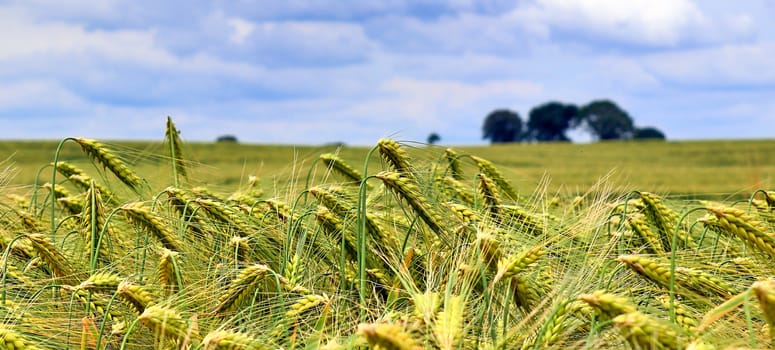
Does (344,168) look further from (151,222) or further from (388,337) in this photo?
(388,337)

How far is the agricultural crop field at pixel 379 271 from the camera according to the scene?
2031mm

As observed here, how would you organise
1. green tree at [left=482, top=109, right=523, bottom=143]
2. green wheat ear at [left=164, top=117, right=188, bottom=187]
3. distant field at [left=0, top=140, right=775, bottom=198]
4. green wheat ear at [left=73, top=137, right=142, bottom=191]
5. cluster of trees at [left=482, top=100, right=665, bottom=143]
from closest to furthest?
green wheat ear at [left=73, top=137, right=142, bottom=191] < green wheat ear at [left=164, top=117, right=188, bottom=187] < distant field at [left=0, top=140, right=775, bottom=198] < cluster of trees at [left=482, top=100, right=665, bottom=143] < green tree at [left=482, top=109, right=523, bottom=143]

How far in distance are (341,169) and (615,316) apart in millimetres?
1931

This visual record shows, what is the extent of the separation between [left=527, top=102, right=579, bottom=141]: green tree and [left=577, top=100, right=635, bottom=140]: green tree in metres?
3.77

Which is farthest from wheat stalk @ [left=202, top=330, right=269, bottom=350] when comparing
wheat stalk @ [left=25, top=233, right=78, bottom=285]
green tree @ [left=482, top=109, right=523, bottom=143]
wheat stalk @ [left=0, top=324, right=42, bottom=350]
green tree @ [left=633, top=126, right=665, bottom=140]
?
green tree @ [left=482, top=109, right=523, bottom=143]

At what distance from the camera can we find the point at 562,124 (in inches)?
3214

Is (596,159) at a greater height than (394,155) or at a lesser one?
lesser

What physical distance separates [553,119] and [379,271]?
264 ft

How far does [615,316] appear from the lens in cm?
186

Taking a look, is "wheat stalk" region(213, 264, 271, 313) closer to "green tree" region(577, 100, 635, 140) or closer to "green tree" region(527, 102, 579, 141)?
"green tree" region(577, 100, 635, 140)

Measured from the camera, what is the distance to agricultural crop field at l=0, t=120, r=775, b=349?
80.0 inches

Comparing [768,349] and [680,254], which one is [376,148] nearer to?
[680,254]

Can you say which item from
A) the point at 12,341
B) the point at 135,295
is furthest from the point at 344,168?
the point at 12,341

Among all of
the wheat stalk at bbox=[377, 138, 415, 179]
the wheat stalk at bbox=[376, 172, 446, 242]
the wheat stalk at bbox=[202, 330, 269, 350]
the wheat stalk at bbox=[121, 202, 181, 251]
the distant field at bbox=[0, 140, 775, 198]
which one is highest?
the wheat stalk at bbox=[377, 138, 415, 179]
